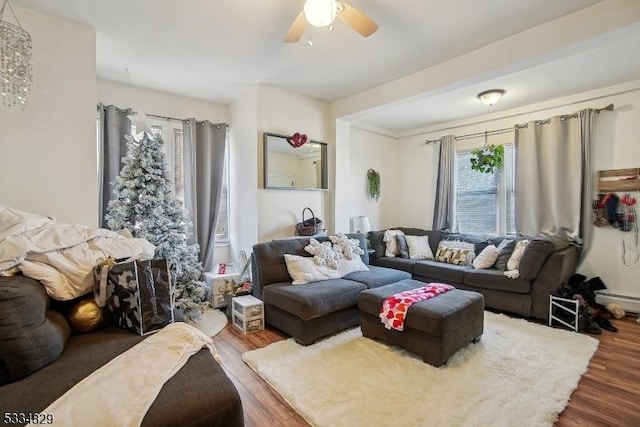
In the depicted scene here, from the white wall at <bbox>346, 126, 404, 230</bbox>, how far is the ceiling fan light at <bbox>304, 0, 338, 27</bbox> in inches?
113

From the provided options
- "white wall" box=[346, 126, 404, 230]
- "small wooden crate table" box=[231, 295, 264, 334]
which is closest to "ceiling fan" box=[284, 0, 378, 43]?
"small wooden crate table" box=[231, 295, 264, 334]

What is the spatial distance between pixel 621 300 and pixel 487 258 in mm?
1508

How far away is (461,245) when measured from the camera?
4410mm

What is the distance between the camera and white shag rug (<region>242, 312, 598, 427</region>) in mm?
1803

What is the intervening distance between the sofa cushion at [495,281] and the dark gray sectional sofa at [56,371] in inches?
131

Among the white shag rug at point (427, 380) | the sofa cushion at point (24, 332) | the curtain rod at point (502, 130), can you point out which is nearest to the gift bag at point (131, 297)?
the sofa cushion at point (24, 332)

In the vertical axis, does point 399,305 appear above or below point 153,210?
below

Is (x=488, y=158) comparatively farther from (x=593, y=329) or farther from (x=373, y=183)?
(x=593, y=329)

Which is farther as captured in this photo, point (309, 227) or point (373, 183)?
point (373, 183)

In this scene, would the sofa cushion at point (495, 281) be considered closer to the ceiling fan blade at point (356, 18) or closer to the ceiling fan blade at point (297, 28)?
the ceiling fan blade at point (356, 18)

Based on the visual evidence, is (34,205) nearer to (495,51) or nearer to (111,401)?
(111,401)

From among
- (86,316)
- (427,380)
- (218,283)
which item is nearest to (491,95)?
(427,380)

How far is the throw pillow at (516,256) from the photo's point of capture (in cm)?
356

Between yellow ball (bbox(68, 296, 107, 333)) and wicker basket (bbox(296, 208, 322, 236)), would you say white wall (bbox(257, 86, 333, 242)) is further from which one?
yellow ball (bbox(68, 296, 107, 333))
